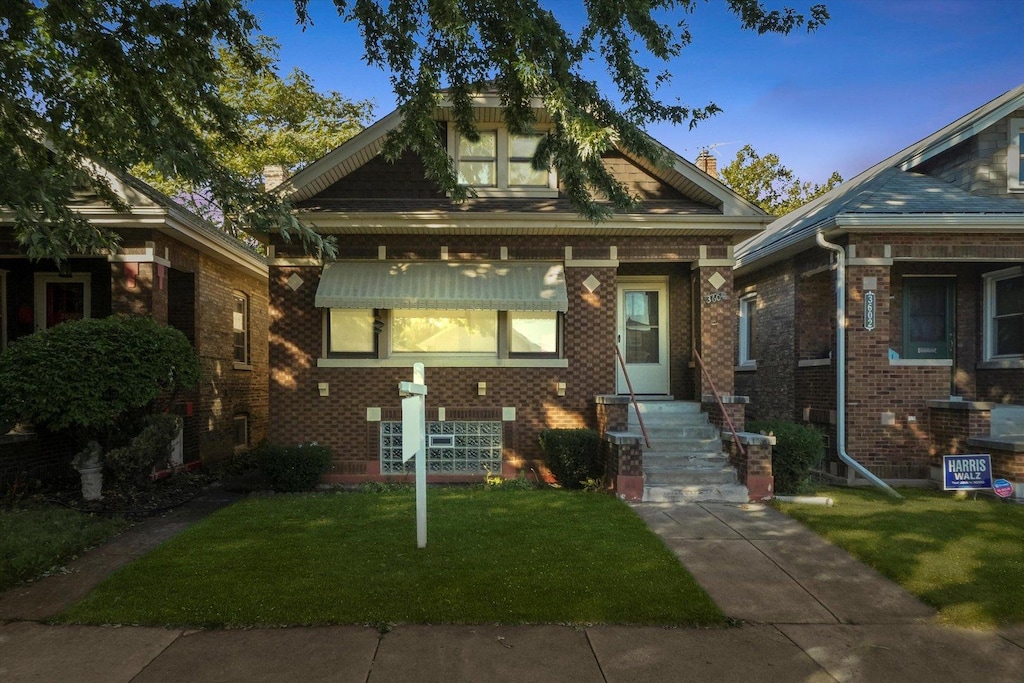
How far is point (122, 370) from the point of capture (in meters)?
8.72

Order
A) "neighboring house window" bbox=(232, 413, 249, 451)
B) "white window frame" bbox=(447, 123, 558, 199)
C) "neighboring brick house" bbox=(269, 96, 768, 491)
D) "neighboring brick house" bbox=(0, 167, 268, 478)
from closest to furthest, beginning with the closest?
"neighboring brick house" bbox=(0, 167, 268, 478)
"neighboring brick house" bbox=(269, 96, 768, 491)
"white window frame" bbox=(447, 123, 558, 199)
"neighboring house window" bbox=(232, 413, 249, 451)

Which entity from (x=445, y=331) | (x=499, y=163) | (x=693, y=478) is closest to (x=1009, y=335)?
(x=693, y=478)

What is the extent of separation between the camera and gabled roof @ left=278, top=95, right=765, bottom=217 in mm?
10508

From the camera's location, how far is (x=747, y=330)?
49.7ft

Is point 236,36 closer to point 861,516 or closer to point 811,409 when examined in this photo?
point 861,516

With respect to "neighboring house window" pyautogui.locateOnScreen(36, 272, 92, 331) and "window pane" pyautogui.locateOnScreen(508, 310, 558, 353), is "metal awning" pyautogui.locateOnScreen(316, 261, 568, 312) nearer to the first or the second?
"window pane" pyautogui.locateOnScreen(508, 310, 558, 353)

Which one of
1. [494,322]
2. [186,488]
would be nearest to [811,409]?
[494,322]

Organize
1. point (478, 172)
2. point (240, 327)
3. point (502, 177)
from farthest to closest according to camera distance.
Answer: point (240, 327) → point (478, 172) → point (502, 177)

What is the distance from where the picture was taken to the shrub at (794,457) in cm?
938

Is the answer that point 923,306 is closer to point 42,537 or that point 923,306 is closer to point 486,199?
point 486,199

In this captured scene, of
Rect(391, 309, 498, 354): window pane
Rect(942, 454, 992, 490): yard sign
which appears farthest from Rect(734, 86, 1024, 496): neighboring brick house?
Rect(391, 309, 498, 354): window pane

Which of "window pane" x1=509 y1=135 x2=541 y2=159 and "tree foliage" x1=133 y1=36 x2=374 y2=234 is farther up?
"tree foliage" x1=133 y1=36 x2=374 y2=234

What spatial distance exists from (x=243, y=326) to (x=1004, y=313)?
14.6 metres

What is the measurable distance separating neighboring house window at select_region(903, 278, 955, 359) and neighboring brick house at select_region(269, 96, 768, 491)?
141 inches
